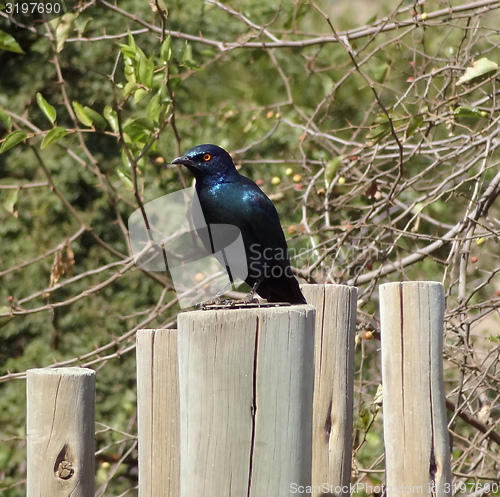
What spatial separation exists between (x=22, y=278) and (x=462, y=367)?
384 centimetres

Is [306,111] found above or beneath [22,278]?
above

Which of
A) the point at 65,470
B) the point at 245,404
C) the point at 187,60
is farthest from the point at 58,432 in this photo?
the point at 187,60

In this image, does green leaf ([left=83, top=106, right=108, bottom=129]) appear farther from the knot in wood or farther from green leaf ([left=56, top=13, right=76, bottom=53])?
the knot in wood

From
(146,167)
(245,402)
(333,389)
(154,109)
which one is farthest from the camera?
(146,167)

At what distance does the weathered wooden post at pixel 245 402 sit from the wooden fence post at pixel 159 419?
0.35 metres

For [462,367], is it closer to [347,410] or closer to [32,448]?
Answer: [347,410]

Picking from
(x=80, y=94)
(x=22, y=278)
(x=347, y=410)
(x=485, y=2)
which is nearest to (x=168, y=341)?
(x=347, y=410)

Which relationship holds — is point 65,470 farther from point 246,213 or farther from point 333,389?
point 246,213

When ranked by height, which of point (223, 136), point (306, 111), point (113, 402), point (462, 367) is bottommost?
point (113, 402)

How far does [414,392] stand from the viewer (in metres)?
1.92

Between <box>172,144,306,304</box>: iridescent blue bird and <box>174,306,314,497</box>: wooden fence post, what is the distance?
128 cm

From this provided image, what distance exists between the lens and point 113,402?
5.26 m

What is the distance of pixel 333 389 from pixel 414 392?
343 mm

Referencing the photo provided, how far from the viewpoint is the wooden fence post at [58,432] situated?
1.72 metres
